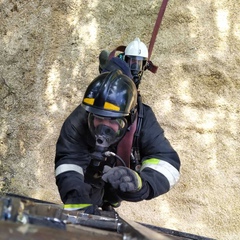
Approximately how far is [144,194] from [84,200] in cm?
28

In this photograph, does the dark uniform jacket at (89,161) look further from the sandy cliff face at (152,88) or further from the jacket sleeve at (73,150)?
the sandy cliff face at (152,88)

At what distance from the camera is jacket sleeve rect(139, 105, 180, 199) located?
2.02 metres

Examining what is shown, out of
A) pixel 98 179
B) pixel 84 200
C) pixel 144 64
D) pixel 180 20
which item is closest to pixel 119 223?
pixel 84 200

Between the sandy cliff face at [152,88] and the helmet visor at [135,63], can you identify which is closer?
the helmet visor at [135,63]

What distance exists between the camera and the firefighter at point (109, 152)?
5.92ft

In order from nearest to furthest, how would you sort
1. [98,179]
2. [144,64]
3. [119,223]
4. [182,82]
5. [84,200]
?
[119,223] → [84,200] → [98,179] → [144,64] → [182,82]

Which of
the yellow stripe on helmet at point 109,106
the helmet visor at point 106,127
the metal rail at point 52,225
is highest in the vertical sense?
the yellow stripe on helmet at point 109,106

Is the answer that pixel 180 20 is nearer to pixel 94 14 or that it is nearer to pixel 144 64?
pixel 94 14

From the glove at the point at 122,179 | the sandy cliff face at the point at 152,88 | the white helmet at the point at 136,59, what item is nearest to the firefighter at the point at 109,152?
the glove at the point at 122,179

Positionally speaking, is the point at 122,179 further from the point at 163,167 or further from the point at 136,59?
the point at 136,59

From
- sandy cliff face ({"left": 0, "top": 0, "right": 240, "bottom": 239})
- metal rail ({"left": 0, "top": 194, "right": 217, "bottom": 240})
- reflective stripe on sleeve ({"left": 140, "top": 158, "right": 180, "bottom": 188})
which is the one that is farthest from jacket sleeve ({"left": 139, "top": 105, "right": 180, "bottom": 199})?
sandy cliff face ({"left": 0, "top": 0, "right": 240, "bottom": 239})

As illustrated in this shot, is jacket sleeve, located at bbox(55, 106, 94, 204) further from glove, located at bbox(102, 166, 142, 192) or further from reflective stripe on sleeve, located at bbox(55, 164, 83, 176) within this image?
glove, located at bbox(102, 166, 142, 192)

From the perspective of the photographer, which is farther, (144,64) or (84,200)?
(144,64)

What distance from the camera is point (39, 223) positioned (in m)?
0.93
